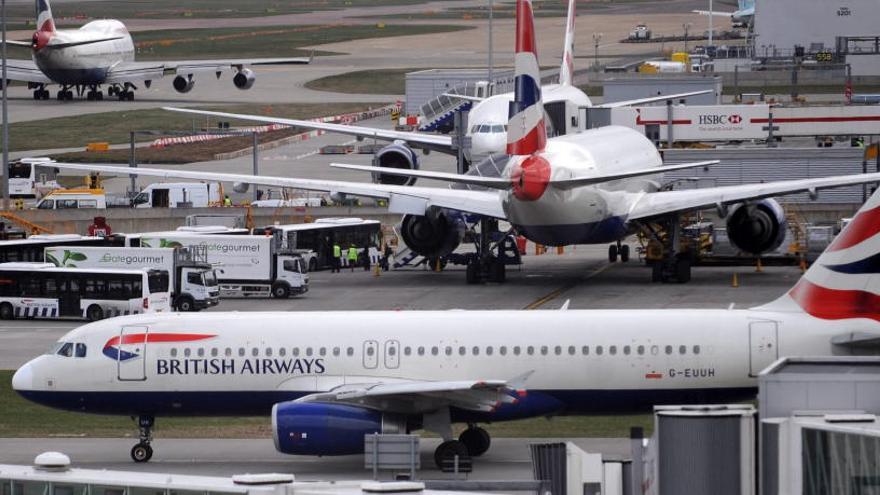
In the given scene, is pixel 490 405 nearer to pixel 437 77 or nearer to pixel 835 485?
pixel 835 485

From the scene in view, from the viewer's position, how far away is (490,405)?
115 feet

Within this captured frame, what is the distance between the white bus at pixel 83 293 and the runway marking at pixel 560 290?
13.1 m

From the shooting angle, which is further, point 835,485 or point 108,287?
point 108,287

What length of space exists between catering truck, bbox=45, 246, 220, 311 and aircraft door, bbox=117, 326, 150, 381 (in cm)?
2725

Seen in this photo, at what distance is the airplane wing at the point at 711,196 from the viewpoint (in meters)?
62.5

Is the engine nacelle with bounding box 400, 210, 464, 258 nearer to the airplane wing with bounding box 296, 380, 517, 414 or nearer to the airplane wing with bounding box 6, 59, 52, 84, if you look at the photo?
the airplane wing with bounding box 296, 380, 517, 414

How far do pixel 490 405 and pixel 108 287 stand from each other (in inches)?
1239

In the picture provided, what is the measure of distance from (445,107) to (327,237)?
44.1m

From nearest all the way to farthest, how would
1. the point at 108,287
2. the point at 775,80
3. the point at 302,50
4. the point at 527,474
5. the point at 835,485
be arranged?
the point at 835,485
the point at 527,474
the point at 108,287
the point at 775,80
the point at 302,50

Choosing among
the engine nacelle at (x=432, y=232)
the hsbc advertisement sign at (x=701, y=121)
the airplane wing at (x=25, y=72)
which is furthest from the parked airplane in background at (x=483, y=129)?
the airplane wing at (x=25, y=72)

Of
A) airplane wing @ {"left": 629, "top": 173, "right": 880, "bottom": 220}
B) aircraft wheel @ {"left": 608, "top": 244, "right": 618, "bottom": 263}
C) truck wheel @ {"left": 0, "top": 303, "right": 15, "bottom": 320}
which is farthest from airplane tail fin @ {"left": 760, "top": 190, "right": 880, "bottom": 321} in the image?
aircraft wheel @ {"left": 608, "top": 244, "right": 618, "bottom": 263}

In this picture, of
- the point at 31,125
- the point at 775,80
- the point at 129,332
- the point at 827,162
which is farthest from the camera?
the point at 775,80

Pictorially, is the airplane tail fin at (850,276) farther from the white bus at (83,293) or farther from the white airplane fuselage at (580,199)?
the white bus at (83,293)

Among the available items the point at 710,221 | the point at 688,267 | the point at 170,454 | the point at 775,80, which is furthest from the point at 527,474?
the point at 775,80
